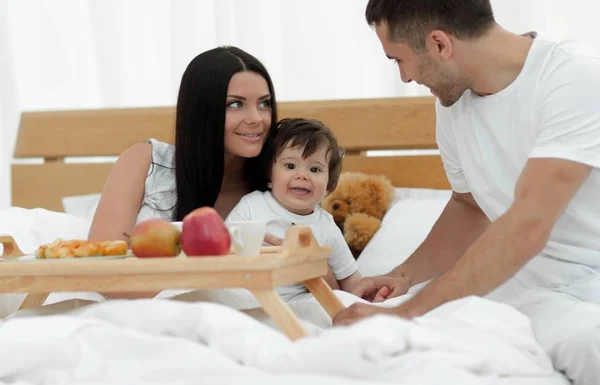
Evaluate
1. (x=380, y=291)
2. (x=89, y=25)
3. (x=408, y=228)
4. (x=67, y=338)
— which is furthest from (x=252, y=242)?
(x=89, y=25)

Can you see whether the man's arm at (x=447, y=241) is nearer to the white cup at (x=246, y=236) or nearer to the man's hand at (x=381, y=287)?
the man's hand at (x=381, y=287)

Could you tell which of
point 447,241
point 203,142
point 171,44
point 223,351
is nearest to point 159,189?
point 203,142

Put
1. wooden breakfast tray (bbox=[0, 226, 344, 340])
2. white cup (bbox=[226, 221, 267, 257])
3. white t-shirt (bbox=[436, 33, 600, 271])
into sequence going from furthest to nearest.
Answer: white t-shirt (bbox=[436, 33, 600, 271]) → white cup (bbox=[226, 221, 267, 257]) → wooden breakfast tray (bbox=[0, 226, 344, 340])

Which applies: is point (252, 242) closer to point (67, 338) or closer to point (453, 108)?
point (67, 338)

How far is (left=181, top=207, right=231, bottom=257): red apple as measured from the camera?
4.94ft

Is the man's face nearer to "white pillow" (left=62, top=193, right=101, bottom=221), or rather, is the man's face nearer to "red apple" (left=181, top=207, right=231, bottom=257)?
"red apple" (left=181, top=207, right=231, bottom=257)

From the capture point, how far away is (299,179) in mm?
2287

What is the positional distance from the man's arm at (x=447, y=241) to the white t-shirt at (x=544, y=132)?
0.18 meters

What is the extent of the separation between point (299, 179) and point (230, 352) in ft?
3.46

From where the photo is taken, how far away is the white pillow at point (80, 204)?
3076 mm

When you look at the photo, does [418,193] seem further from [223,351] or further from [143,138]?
[223,351]

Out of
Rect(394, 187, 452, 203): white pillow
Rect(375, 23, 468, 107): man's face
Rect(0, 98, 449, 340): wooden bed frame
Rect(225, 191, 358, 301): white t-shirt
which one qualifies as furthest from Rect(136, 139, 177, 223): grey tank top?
Rect(394, 187, 452, 203): white pillow

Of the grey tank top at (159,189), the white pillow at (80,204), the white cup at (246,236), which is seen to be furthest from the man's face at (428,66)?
the white pillow at (80,204)

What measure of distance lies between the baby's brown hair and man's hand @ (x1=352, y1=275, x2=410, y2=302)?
0.40 meters
